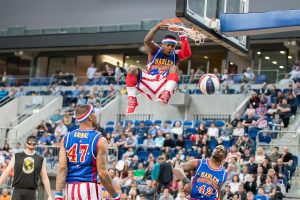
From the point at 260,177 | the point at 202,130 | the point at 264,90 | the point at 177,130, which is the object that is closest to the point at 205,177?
the point at 260,177

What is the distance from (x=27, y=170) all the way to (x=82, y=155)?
124 inches

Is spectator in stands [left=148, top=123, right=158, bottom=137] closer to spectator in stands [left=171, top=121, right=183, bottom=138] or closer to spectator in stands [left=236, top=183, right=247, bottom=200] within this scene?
spectator in stands [left=171, top=121, right=183, bottom=138]

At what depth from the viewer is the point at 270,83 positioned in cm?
2853

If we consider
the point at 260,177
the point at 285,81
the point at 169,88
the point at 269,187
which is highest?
the point at 285,81

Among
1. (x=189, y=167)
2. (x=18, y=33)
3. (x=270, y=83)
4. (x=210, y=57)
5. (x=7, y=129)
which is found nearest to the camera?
(x=189, y=167)

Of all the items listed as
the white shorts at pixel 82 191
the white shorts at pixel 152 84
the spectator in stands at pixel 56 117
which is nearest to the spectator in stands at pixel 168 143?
the spectator in stands at pixel 56 117

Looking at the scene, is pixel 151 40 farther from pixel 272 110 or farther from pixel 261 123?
pixel 272 110

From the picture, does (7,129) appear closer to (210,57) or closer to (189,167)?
(210,57)

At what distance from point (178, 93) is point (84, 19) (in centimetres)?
974

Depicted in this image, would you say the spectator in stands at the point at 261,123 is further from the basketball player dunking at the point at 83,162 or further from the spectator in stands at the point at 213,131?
the basketball player dunking at the point at 83,162

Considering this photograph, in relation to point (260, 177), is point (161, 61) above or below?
above

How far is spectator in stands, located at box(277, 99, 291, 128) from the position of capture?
2284cm

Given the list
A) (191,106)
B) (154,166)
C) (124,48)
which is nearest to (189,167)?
(154,166)

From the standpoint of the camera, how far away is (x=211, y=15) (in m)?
11.6
